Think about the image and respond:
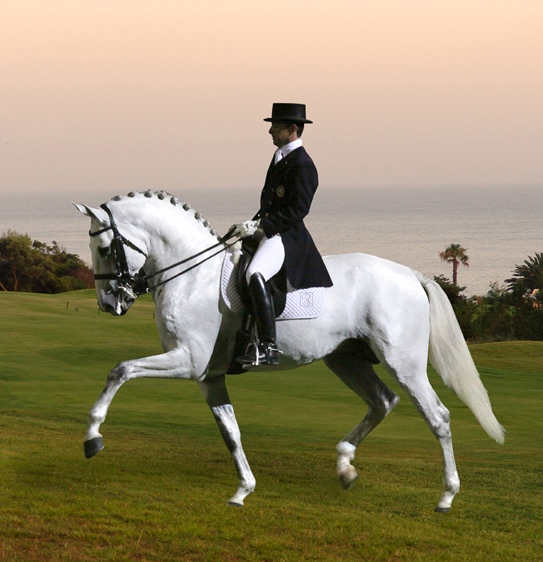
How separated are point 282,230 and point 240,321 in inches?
32.6

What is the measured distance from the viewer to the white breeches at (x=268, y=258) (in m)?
5.69

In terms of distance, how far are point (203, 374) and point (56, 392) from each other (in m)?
10.7

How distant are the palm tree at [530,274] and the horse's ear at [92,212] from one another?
144ft

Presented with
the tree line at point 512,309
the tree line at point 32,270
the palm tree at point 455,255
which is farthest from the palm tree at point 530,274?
the tree line at point 32,270

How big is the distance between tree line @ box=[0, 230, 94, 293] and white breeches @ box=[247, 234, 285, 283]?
147ft

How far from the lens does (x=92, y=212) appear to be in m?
5.50

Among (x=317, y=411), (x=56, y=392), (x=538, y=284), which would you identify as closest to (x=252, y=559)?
(x=317, y=411)

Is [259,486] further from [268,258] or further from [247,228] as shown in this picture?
[247,228]

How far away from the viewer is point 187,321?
5.64 m

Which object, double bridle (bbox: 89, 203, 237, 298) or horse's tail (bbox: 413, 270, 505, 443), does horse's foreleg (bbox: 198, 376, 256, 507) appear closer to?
double bridle (bbox: 89, 203, 237, 298)

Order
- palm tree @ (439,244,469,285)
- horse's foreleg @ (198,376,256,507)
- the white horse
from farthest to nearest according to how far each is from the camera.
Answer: palm tree @ (439,244,469,285)
horse's foreleg @ (198,376,256,507)
the white horse

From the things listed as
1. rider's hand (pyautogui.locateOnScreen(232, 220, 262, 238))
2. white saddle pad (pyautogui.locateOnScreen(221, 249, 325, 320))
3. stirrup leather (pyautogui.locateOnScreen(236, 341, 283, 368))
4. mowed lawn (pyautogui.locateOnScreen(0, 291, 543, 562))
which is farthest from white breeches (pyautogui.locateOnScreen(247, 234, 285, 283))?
mowed lawn (pyautogui.locateOnScreen(0, 291, 543, 562))

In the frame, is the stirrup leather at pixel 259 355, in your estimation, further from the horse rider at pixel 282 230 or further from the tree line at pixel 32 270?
the tree line at pixel 32 270

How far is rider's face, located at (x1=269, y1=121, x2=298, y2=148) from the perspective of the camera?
234 inches
